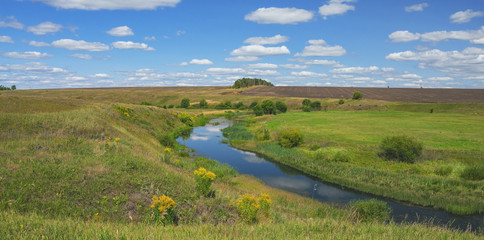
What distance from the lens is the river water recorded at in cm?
1642

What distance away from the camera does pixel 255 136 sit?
145ft

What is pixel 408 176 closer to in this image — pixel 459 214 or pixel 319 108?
pixel 459 214

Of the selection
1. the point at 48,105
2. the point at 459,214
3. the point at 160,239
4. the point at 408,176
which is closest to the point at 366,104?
the point at 408,176

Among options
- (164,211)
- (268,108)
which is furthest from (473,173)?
(268,108)

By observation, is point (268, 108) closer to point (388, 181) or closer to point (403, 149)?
point (403, 149)

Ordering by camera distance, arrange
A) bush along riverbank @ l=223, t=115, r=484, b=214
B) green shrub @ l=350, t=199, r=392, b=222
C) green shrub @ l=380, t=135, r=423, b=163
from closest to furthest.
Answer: green shrub @ l=350, t=199, r=392, b=222
bush along riverbank @ l=223, t=115, r=484, b=214
green shrub @ l=380, t=135, r=423, b=163

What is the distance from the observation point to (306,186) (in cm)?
2302

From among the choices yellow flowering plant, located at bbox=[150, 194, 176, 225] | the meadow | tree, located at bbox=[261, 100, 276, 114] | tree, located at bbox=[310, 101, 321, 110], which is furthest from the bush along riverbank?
tree, located at bbox=[310, 101, 321, 110]

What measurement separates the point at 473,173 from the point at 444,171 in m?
1.88

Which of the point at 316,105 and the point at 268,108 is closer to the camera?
the point at 268,108

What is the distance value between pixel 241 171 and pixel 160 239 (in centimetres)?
2111

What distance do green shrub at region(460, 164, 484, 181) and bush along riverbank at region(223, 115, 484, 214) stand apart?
0.75 metres

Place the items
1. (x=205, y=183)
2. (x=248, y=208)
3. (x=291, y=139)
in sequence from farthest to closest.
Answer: (x=291, y=139) < (x=205, y=183) < (x=248, y=208)

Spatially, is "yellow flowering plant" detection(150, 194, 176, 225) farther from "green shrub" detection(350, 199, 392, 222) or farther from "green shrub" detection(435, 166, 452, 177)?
"green shrub" detection(435, 166, 452, 177)
